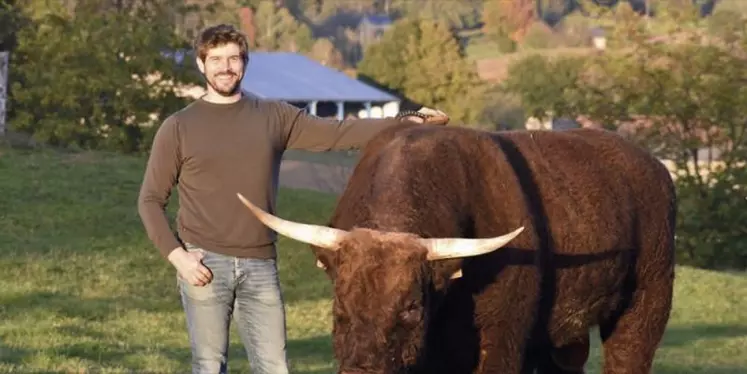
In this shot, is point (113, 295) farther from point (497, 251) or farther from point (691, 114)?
point (691, 114)

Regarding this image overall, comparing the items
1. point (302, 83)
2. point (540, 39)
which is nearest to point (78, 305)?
point (302, 83)

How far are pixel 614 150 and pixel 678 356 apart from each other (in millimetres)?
6619

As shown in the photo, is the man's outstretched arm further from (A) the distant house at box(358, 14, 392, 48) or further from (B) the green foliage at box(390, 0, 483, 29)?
(B) the green foliage at box(390, 0, 483, 29)

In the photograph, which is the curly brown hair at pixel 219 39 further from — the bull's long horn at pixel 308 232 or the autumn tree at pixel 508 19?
the autumn tree at pixel 508 19

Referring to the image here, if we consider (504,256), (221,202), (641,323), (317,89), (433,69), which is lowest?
(317,89)

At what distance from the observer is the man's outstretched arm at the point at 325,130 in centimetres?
767

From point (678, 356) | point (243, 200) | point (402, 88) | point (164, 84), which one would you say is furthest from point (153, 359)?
point (402, 88)

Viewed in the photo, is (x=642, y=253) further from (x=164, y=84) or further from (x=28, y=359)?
(x=164, y=84)

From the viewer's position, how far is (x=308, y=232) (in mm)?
6836

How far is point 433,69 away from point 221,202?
5439 centimetres

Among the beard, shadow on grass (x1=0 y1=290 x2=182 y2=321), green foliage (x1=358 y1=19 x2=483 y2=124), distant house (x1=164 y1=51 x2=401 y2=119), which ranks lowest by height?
distant house (x1=164 y1=51 x2=401 y2=119)

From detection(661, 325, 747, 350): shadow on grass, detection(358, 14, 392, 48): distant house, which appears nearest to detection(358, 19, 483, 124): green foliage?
detection(661, 325, 747, 350): shadow on grass

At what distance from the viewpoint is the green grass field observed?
12.4 m

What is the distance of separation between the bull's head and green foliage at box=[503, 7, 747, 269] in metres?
21.5
